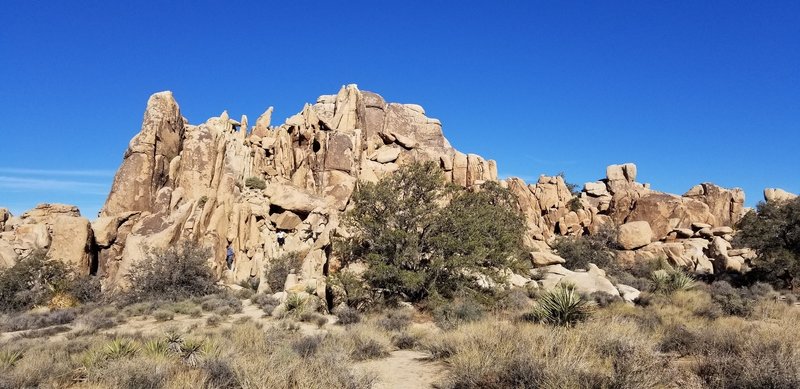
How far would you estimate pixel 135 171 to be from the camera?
1280 inches

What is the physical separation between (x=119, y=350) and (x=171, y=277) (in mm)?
15796

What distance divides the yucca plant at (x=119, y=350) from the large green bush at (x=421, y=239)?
939cm

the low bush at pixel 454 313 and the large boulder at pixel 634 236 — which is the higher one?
the large boulder at pixel 634 236

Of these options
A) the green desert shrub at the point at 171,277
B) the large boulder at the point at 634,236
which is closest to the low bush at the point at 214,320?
the green desert shrub at the point at 171,277

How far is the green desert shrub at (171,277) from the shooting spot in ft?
72.0

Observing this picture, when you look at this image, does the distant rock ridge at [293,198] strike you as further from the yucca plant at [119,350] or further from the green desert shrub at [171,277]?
the yucca plant at [119,350]

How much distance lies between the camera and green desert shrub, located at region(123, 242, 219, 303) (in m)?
22.0

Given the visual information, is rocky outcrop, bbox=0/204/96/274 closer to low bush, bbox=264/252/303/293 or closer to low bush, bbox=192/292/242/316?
low bush, bbox=264/252/303/293

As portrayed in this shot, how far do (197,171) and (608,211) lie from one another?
144ft

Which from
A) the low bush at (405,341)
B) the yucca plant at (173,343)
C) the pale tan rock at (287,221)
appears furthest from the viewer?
the pale tan rock at (287,221)

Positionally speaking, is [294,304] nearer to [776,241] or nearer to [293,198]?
[293,198]

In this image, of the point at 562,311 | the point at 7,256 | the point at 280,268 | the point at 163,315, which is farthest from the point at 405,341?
the point at 7,256

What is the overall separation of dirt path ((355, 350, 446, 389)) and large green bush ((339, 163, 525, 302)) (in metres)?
7.19

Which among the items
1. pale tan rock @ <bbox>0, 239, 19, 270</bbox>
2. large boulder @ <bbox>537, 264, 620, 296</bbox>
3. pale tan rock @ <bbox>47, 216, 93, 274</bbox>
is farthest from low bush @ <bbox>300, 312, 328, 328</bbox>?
pale tan rock @ <bbox>0, 239, 19, 270</bbox>
